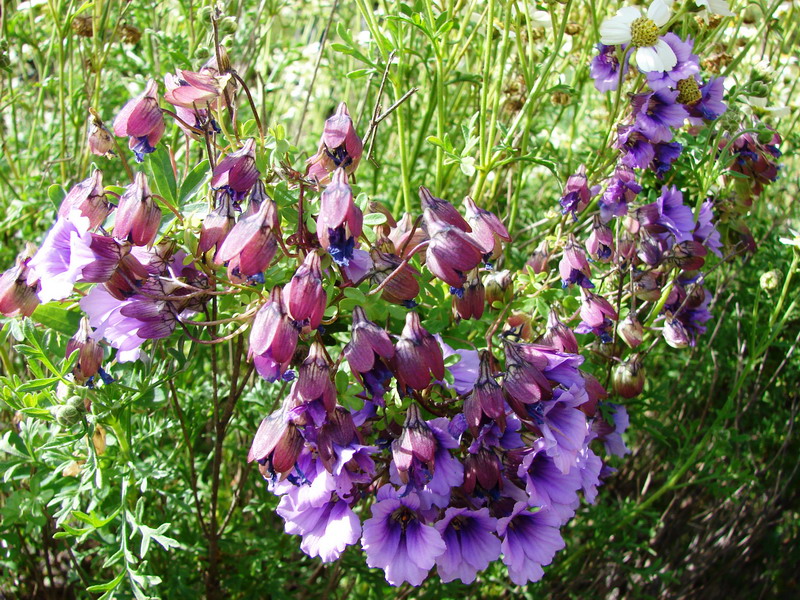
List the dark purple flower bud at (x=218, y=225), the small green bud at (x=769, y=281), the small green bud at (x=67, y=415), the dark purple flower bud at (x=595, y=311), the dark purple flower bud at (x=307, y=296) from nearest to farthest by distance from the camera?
1. the dark purple flower bud at (x=307, y=296)
2. the dark purple flower bud at (x=218, y=225)
3. the small green bud at (x=67, y=415)
4. the dark purple flower bud at (x=595, y=311)
5. the small green bud at (x=769, y=281)

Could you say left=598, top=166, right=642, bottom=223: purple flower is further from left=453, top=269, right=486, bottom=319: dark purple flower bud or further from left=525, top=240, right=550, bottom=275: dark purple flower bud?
left=453, top=269, right=486, bottom=319: dark purple flower bud

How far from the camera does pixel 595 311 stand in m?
1.17

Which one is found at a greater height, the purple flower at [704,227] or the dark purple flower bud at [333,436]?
the purple flower at [704,227]

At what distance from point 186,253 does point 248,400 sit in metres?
0.54

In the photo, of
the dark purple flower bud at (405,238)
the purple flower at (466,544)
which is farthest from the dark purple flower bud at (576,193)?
the purple flower at (466,544)

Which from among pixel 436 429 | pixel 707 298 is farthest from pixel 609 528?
pixel 436 429

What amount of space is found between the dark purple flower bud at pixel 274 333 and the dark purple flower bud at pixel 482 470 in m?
0.30

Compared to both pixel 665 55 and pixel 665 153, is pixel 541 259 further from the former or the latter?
pixel 665 55

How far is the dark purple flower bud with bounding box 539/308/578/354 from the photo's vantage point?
110 cm

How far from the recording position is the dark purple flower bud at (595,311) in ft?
3.85

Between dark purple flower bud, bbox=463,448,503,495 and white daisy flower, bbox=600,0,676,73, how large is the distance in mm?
750

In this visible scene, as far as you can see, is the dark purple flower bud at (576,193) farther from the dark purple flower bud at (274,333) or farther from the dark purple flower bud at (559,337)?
the dark purple flower bud at (274,333)

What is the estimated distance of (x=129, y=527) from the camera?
138cm

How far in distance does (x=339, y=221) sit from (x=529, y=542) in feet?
1.79
